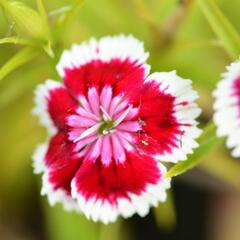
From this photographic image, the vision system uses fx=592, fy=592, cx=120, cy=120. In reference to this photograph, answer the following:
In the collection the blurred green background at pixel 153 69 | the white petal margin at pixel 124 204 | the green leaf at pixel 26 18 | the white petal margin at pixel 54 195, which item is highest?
the blurred green background at pixel 153 69

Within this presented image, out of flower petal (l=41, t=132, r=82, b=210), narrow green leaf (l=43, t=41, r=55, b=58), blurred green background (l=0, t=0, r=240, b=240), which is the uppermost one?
blurred green background (l=0, t=0, r=240, b=240)

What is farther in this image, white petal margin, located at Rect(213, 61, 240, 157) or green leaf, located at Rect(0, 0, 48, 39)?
green leaf, located at Rect(0, 0, 48, 39)

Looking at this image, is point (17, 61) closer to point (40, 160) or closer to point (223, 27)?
point (40, 160)

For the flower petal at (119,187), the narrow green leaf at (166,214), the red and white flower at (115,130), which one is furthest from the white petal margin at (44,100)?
the narrow green leaf at (166,214)

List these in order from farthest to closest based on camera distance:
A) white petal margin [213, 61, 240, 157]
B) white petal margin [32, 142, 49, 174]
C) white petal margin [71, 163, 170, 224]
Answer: white petal margin [32, 142, 49, 174] < white petal margin [71, 163, 170, 224] < white petal margin [213, 61, 240, 157]

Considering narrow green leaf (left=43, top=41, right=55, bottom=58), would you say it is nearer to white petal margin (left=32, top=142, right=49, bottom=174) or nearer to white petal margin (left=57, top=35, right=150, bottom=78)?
white petal margin (left=57, top=35, right=150, bottom=78)

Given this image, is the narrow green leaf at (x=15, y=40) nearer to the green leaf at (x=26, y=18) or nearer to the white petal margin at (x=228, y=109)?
the green leaf at (x=26, y=18)

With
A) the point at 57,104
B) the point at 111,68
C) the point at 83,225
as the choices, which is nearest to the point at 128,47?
the point at 111,68

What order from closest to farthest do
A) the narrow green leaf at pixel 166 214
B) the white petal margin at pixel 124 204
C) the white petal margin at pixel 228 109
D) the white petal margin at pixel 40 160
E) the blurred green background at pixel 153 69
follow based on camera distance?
the white petal margin at pixel 228 109 → the white petal margin at pixel 124 204 → the white petal margin at pixel 40 160 → the blurred green background at pixel 153 69 → the narrow green leaf at pixel 166 214

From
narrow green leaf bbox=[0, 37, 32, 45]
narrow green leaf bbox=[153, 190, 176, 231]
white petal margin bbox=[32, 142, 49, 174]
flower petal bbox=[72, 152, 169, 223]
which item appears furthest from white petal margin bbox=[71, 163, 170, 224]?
narrow green leaf bbox=[153, 190, 176, 231]
